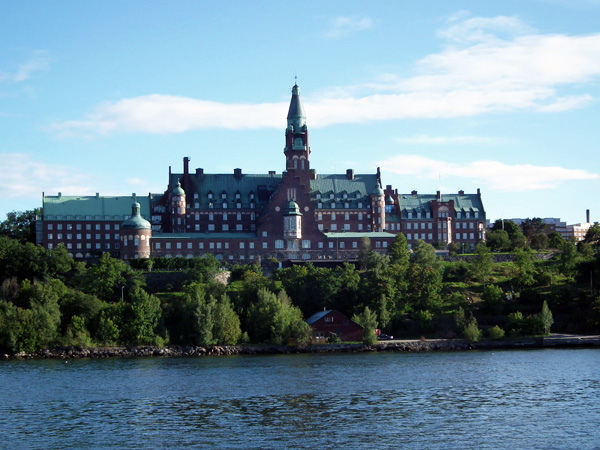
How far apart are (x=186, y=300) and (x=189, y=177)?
52.2 metres

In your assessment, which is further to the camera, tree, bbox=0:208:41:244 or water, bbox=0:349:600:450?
tree, bbox=0:208:41:244

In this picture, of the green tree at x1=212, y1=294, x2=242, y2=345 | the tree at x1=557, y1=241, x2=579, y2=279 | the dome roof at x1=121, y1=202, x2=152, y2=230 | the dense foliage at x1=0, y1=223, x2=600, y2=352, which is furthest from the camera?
the dome roof at x1=121, y1=202, x2=152, y2=230

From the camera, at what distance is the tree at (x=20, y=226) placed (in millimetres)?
155250

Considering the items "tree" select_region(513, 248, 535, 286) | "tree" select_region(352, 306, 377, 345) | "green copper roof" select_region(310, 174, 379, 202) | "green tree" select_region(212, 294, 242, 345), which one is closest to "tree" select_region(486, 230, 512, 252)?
"tree" select_region(513, 248, 535, 286)

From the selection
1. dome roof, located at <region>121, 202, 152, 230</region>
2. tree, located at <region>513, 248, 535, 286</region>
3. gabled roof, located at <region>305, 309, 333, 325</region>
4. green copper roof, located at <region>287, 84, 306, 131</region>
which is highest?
green copper roof, located at <region>287, 84, 306, 131</region>

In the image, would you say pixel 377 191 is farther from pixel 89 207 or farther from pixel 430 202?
pixel 89 207

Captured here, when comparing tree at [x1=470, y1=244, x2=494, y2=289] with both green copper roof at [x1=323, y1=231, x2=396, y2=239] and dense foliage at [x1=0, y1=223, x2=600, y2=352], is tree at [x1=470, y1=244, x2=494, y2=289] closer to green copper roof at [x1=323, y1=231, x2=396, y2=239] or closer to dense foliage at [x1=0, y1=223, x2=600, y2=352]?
dense foliage at [x1=0, y1=223, x2=600, y2=352]

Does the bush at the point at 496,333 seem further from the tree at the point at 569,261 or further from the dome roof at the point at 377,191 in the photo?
the dome roof at the point at 377,191

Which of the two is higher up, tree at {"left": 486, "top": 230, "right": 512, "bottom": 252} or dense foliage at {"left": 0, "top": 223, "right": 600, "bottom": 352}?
tree at {"left": 486, "top": 230, "right": 512, "bottom": 252}

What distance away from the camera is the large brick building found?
14312cm

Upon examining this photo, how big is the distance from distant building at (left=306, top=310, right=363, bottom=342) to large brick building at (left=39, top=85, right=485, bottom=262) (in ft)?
115

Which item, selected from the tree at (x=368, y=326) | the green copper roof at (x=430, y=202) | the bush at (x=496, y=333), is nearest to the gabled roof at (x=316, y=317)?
the tree at (x=368, y=326)

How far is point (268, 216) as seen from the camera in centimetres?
14562

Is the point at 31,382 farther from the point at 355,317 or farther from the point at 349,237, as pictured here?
the point at 349,237
